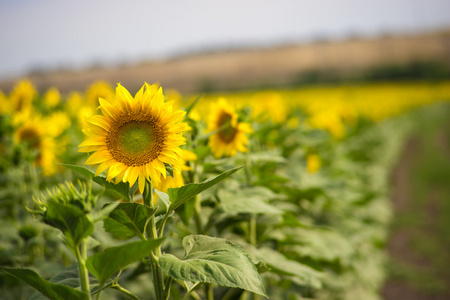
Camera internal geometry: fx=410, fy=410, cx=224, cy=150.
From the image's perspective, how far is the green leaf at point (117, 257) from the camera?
803mm

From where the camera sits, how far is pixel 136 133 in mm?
1014

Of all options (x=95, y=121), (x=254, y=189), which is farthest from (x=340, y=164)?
(x=95, y=121)

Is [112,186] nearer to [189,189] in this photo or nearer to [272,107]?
[189,189]

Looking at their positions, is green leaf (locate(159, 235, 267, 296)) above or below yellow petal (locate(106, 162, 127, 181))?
below

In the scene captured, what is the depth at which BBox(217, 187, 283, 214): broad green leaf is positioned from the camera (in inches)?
50.2

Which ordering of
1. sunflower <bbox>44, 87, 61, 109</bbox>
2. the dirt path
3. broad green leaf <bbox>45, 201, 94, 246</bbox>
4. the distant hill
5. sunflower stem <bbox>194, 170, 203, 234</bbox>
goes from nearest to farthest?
1. broad green leaf <bbox>45, 201, 94, 246</bbox>
2. sunflower stem <bbox>194, 170, 203, 234</bbox>
3. sunflower <bbox>44, 87, 61, 109</bbox>
4. the dirt path
5. the distant hill

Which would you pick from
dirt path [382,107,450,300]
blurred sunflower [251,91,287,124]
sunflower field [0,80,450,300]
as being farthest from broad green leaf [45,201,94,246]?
dirt path [382,107,450,300]

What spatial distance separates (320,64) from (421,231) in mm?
32442

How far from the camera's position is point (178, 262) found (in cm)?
90

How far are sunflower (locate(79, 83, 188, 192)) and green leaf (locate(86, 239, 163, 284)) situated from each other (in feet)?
0.70

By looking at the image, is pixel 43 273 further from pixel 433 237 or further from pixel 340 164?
pixel 433 237

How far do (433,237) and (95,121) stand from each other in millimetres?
5293

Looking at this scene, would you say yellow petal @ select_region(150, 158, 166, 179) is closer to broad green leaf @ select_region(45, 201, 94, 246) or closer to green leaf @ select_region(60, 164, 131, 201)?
green leaf @ select_region(60, 164, 131, 201)

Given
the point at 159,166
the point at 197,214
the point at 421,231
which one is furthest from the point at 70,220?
the point at 421,231
